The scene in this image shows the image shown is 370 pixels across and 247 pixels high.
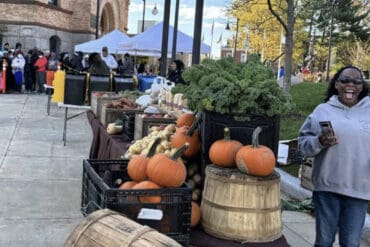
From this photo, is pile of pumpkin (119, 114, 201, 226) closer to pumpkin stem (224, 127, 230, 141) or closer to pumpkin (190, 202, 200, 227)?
pumpkin (190, 202, 200, 227)

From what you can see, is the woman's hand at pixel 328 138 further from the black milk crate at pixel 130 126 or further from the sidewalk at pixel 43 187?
the black milk crate at pixel 130 126

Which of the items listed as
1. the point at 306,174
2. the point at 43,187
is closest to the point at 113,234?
the point at 43,187

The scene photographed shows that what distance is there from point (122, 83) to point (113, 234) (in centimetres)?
853

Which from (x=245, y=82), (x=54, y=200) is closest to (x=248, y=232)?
(x=245, y=82)

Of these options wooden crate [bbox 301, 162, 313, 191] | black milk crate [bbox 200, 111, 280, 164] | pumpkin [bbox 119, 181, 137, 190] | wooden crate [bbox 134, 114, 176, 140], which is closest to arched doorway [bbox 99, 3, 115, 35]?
wooden crate [bbox 301, 162, 313, 191]

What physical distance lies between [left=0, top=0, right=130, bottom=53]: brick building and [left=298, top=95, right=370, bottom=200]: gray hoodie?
25.4m

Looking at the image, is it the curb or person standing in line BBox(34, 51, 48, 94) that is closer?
the curb

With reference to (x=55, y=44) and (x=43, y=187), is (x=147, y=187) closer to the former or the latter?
(x=43, y=187)

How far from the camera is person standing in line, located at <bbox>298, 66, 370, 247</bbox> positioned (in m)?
3.70

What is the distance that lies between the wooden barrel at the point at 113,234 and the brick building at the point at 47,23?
25.9 metres

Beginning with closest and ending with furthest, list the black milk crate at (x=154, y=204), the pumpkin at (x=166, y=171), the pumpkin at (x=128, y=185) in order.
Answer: the black milk crate at (x=154, y=204) → the pumpkin at (x=166, y=171) → the pumpkin at (x=128, y=185)

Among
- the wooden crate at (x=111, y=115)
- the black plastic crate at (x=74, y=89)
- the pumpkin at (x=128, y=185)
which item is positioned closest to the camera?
the pumpkin at (x=128, y=185)

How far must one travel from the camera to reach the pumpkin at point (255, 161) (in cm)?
317

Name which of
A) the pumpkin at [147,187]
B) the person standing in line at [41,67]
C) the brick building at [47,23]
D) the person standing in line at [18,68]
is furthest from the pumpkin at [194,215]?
the brick building at [47,23]
